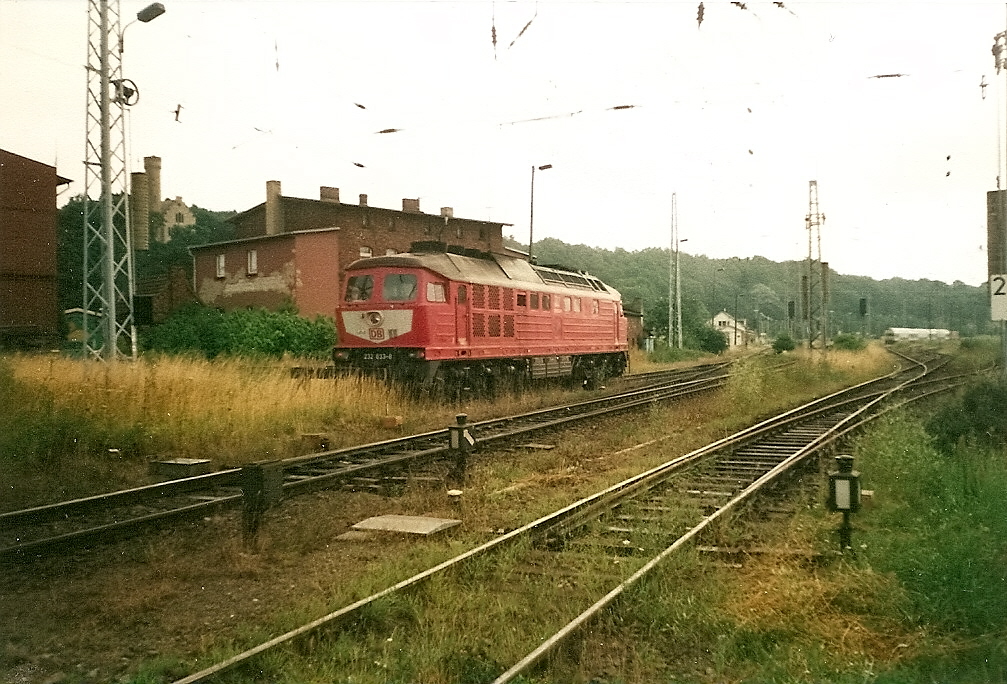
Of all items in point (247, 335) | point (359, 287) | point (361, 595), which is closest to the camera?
point (361, 595)

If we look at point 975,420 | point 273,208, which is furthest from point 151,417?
point 273,208

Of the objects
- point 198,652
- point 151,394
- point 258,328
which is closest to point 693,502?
point 198,652

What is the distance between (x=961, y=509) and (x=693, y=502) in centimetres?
244

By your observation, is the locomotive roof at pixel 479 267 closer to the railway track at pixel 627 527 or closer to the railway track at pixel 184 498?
the railway track at pixel 184 498

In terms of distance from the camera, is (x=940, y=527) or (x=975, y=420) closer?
(x=940, y=527)

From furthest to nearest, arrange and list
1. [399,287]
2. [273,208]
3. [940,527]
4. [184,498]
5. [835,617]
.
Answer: [273,208] < [399,287] < [184,498] < [940,527] < [835,617]

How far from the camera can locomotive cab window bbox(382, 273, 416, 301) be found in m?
15.8

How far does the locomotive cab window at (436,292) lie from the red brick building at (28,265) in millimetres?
6424

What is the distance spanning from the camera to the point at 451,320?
16.0 m

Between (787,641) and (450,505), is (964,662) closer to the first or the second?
(787,641)

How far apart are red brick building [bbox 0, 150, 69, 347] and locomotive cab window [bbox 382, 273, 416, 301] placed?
5.95 m

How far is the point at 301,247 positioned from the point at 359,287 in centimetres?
1523

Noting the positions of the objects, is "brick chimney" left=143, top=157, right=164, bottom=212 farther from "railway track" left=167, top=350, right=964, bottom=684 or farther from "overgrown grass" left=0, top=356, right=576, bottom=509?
"railway track" left=167, top=350, right=964, bottom=684

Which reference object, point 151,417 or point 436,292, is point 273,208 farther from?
point 151,417
